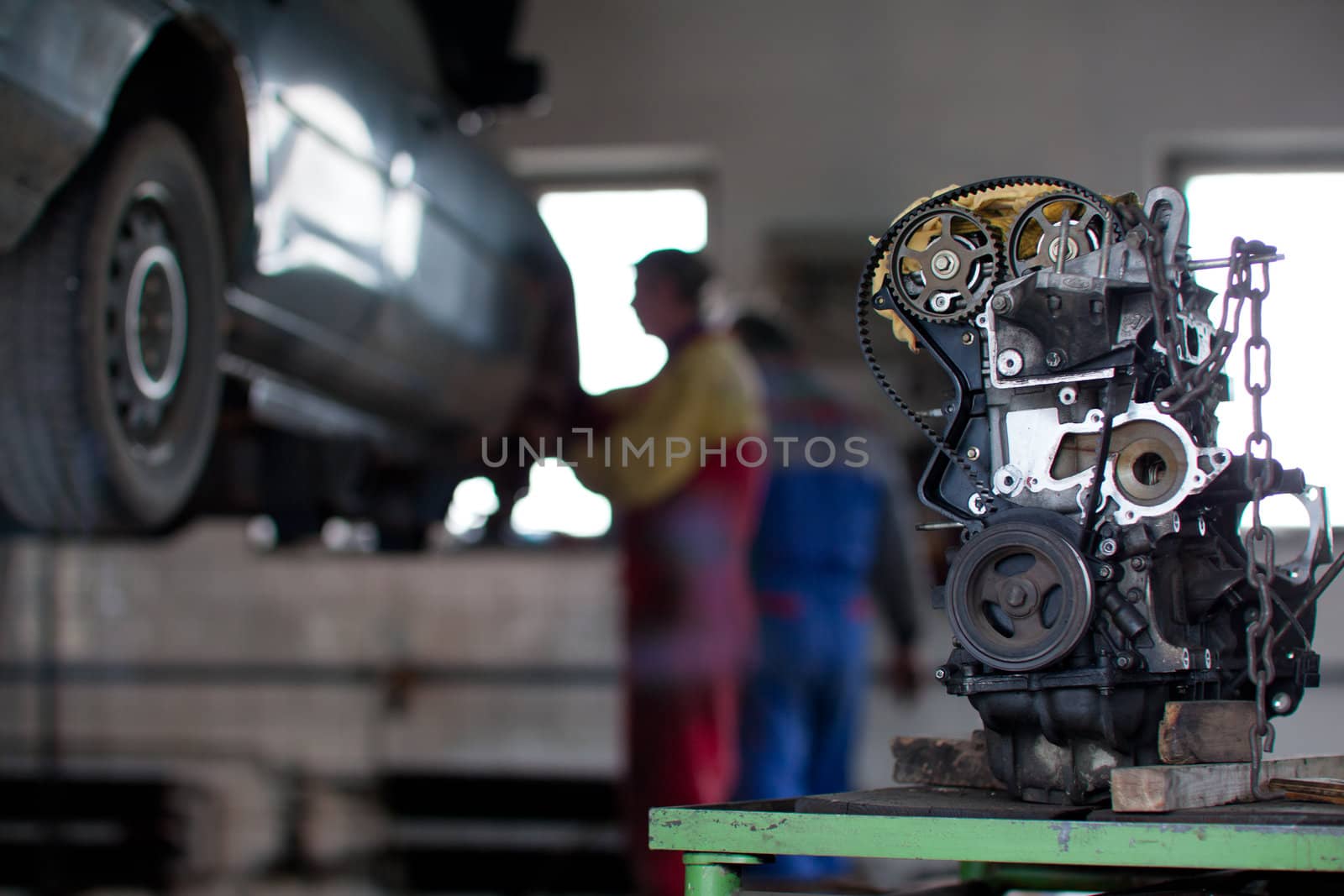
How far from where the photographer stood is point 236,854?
5461mm

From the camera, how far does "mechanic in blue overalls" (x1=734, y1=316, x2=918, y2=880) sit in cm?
414

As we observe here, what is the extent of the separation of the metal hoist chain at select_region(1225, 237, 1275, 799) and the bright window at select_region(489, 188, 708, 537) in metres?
2.47

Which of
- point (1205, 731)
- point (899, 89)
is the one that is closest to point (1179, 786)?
point (1205, 731)

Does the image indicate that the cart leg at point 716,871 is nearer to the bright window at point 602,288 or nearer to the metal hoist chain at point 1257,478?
the metal hoist chain at point 1257,478

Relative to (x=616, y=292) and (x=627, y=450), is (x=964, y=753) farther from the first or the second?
(x=616, y=292)

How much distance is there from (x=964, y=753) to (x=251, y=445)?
Result: 8.13 feet

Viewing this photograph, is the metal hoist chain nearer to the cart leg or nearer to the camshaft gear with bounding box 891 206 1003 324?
the camshaft gear with bounding box 891 206 1003 324

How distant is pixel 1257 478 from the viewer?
4.88 feet

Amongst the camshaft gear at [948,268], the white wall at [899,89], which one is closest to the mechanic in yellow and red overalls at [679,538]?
the white wall at [899,89]

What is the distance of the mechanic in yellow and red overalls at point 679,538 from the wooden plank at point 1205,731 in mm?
2332

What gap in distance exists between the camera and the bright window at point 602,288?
4.36 meters

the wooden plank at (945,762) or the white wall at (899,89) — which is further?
the white wall at (899,89)

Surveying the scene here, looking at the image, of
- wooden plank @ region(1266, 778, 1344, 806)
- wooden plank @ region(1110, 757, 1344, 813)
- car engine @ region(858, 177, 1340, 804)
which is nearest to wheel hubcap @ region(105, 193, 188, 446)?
car engine @ region(858, 177, 1340, 804)

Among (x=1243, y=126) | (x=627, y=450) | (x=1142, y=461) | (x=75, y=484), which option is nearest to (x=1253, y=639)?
(x=1142, y=461)
